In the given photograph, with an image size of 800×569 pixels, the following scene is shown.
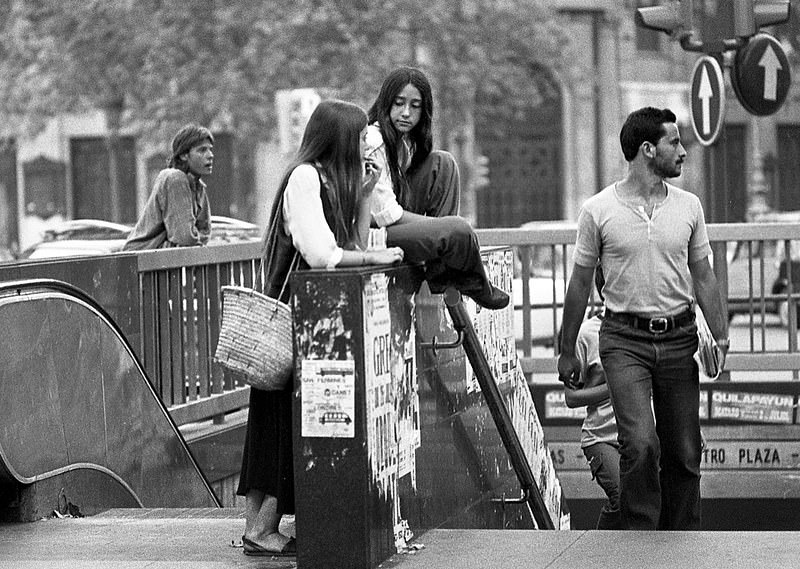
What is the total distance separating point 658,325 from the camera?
23.0ft

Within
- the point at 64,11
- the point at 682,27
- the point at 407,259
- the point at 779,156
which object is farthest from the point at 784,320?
the point at 779,156

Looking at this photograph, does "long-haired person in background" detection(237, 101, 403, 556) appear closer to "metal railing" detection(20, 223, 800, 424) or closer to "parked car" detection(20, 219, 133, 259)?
"metal railing" detection(20, 223, 800, 424)

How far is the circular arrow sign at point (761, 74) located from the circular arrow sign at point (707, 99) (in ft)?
0.51

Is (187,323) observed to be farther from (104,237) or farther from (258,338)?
(104,237)

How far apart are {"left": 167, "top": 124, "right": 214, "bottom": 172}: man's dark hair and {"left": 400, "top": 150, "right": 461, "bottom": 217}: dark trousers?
420 cm

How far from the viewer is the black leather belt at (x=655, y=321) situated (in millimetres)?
7008

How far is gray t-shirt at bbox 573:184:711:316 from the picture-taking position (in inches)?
276

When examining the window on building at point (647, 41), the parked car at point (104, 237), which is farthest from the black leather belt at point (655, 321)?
the window on building at point (647, 41)

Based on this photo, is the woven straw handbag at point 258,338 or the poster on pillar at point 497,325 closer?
the woven straw handbag at point 258,338

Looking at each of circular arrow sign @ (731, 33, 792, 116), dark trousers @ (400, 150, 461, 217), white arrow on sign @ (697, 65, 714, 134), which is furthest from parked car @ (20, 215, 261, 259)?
dark trousers @ (400, 150, 461, 217)

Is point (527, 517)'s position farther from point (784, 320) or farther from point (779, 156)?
point (779, 156)

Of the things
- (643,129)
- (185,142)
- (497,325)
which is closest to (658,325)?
(643,129)

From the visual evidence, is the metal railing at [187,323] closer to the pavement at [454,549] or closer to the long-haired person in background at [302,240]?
the pavement at [454,549]

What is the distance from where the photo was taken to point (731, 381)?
39.1 ft
